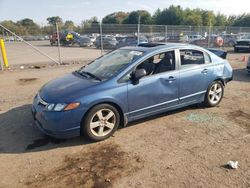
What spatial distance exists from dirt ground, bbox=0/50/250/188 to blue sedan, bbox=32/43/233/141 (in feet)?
0.98

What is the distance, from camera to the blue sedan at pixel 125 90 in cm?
385

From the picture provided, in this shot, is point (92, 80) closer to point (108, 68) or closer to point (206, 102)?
point (108, 68)

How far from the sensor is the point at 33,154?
3752 millimetres

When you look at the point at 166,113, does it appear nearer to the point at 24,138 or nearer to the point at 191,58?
the point at 191,58

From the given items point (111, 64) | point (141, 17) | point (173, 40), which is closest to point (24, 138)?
point (111, 64)

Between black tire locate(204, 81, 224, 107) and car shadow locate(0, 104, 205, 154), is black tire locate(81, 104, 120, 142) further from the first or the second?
black tire locate(204, 81, 224, 107)

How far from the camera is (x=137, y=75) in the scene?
4211mm

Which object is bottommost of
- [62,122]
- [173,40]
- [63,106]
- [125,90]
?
[62,122]

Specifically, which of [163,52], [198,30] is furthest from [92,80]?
[198,30]

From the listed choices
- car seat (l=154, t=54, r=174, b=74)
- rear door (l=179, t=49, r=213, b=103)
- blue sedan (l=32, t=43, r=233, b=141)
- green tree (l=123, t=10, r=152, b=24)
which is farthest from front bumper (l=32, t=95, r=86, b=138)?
green tree (l=123, t=10, r=152, b=24)

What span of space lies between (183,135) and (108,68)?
6.00 feet

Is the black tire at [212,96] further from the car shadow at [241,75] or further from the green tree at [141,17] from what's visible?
the green tree at [141,17]

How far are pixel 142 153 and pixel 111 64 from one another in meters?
1.87

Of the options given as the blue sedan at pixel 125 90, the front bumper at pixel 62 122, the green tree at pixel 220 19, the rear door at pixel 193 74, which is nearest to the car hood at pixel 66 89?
the blue sedan at pixel 125 90
